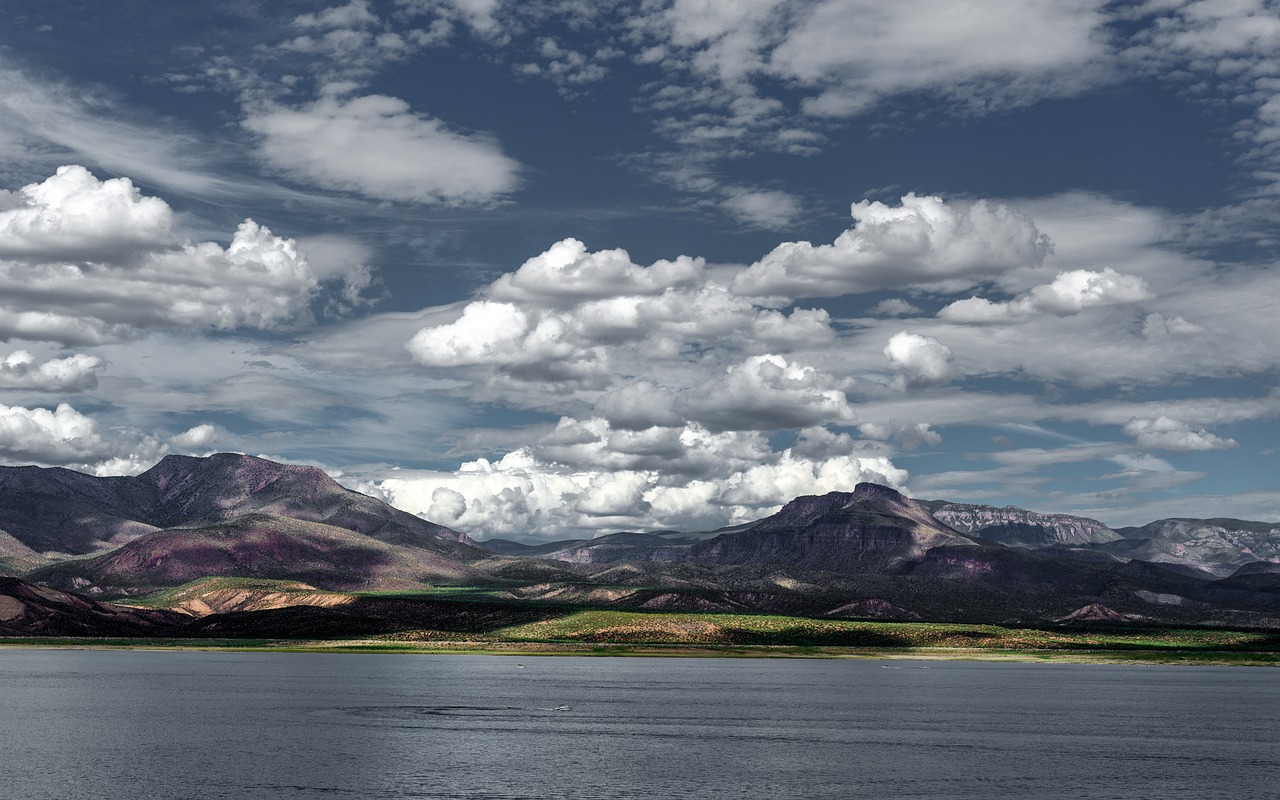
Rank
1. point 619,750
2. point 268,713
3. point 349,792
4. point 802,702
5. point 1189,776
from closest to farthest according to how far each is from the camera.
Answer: point 349,792
point 1189,776
point 619,750
point 268,713
point 802,702

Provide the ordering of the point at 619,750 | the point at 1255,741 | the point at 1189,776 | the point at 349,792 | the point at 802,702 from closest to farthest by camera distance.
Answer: the point at 349,792 < the point at 1189,776 < the point at 619,750 < the point at 1255,741 < the point at 802,702

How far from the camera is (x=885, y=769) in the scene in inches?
4237

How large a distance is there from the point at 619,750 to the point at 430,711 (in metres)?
49.8

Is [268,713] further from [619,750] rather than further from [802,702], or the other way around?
[802,702]

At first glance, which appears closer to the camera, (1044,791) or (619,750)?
(1044,791)

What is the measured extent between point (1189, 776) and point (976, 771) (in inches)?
699

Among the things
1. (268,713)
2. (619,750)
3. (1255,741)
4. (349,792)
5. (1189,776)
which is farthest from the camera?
(268,713)

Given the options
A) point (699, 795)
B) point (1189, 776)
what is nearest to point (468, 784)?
point (699, 795)

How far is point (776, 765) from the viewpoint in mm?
110625

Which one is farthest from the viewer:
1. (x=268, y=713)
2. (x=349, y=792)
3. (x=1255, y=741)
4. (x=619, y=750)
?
(x=268, y=713)

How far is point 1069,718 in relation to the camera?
16462cm

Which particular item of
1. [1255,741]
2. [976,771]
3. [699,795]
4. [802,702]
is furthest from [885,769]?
[802,702]

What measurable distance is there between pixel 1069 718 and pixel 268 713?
105 meters

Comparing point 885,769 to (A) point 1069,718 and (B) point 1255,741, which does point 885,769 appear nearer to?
(B) point 1255,741
